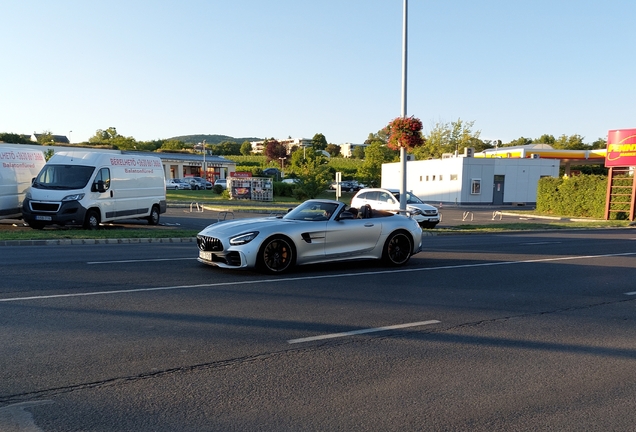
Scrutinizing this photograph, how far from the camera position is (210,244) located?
9773 millimetres

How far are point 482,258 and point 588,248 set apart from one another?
5.13 metres

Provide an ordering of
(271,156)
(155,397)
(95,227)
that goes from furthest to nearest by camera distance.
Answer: (271,156)
(95,227)
(155,397)

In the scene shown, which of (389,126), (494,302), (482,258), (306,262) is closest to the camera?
(494,302)

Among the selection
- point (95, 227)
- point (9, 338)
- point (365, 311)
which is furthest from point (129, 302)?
point (95, 227)

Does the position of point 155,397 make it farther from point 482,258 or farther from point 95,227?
point 95,227

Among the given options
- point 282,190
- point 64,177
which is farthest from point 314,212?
point 282,190

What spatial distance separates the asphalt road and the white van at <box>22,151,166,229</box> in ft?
26.4

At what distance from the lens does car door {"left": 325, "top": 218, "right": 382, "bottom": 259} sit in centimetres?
1048

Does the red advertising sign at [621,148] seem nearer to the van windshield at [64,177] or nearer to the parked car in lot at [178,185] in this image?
the van windshield at [64,177]

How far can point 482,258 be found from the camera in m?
13.2

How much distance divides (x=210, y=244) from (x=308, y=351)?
4633 millimetres

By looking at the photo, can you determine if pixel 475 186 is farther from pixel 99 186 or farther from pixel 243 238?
pixel 243 238

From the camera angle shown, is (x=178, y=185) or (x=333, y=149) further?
(x=333, y=149)

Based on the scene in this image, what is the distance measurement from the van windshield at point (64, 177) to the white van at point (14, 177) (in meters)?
1.31
